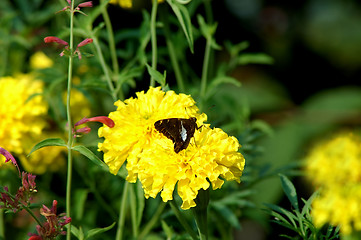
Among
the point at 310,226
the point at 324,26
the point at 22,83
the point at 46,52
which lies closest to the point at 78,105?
the point at 22,83

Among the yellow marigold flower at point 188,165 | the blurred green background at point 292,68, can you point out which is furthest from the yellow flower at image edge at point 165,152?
the blurred green background at point 292,68

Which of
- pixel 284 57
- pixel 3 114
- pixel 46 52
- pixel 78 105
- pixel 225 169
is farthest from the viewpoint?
pixel 284 57

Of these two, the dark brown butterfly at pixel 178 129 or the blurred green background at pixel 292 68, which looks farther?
the blurred green background at pixel 292 68

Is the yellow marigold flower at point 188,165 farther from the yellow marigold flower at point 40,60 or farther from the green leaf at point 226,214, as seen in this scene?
the yellow marigold flower at point 40,60

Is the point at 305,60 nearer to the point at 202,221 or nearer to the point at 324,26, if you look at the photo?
the point at 324,26

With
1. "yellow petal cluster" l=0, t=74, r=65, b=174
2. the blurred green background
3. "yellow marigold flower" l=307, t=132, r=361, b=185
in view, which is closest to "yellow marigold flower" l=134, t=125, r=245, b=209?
"yellow marigold flower" l=307, t=132, r=361, b=185

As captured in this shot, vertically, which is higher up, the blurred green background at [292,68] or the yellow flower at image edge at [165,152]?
the yellow flower at image edge at [165,152]

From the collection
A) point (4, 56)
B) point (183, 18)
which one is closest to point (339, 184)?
point (183, 18)
